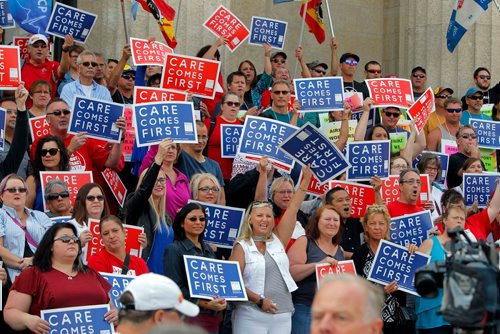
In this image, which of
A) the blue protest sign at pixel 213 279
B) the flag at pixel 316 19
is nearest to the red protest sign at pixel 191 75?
the blue protest sign at pixel 213 279

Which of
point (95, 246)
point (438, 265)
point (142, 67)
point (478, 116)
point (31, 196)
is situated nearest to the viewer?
point (438, 265)

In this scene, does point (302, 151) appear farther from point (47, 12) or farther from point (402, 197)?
point (47, 12)

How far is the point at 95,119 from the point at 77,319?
3.59 m

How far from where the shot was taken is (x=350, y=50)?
74.4ft

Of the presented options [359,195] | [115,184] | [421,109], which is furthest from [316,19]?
[115,184]

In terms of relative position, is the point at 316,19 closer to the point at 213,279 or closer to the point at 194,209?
the point at 194,209

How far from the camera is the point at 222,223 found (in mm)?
12102

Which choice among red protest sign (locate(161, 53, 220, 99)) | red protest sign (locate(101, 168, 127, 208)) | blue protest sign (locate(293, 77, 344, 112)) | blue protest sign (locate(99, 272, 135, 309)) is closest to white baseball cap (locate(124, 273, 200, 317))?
blue protest sign (locate(99, 272, 135, 309))

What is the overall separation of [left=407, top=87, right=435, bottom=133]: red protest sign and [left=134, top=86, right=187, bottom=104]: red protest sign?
2830 mm

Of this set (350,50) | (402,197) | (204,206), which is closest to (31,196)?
(204,206)

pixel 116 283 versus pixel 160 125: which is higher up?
pixel 160 125

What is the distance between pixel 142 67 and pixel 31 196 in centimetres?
418

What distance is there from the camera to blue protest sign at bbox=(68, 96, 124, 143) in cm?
1280

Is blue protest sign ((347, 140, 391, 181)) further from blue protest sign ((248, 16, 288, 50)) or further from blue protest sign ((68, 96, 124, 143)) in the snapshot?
blue protest sign ((248, 16, 288, 50))
